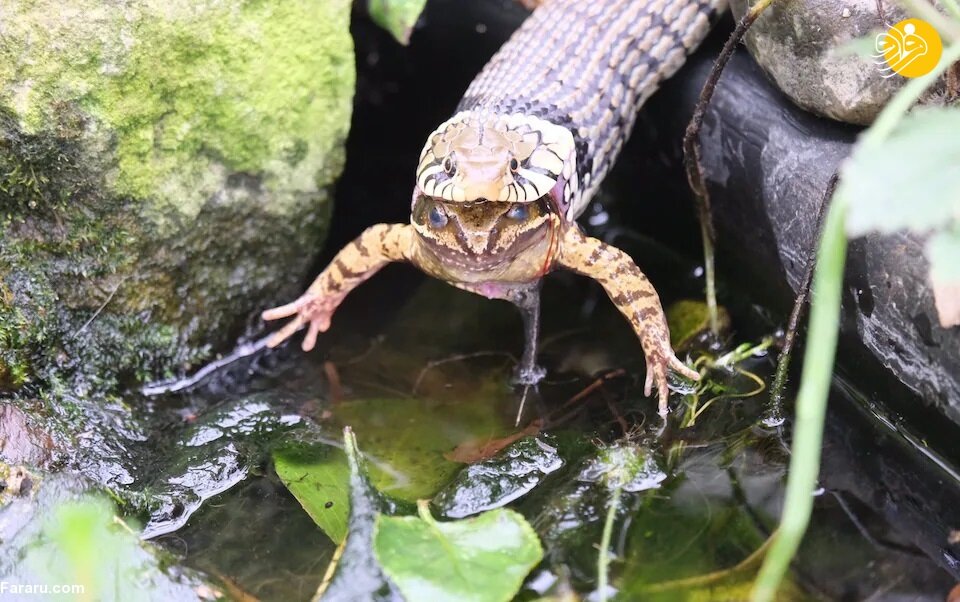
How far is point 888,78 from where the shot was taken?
2160 mm

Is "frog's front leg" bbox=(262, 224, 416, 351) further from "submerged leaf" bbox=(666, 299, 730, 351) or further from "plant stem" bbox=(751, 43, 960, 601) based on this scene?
"plant stem" bbox=(751, 43, 960, 601)

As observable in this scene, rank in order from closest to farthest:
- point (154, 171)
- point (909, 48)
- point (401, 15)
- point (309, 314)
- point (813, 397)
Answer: point (813, 397) → point (909, 48) → point (154, 171) → point (401, 15) → point (309, 314)

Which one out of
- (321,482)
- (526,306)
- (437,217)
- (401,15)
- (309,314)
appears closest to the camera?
(321,482)

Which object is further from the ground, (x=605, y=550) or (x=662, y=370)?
(x=662, y=370)

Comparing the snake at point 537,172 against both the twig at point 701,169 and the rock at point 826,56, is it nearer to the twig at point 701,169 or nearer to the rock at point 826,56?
the twig at point 701,169

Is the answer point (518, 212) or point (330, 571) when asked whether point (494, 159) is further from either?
point (330, 571)

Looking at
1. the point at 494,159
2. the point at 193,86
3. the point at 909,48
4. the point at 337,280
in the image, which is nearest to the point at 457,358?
the point at 337,280

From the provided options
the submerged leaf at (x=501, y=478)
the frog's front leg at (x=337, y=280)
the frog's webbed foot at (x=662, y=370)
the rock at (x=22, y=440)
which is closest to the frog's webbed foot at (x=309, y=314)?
the frog's front leg at (x=337, y=280)

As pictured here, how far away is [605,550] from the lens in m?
1.89

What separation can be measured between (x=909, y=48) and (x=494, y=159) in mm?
1007

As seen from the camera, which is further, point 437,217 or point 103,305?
point 103,305

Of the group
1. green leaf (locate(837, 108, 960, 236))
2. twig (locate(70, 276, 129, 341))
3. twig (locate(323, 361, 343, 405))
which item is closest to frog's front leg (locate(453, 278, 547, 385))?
twig (locate(323, 361, 343, 405))

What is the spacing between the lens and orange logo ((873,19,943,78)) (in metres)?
2.05

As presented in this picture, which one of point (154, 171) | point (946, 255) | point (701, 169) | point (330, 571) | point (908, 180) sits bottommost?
point (330, 571)
